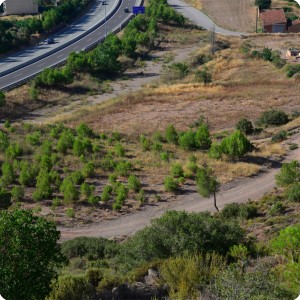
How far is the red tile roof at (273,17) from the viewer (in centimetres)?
7675

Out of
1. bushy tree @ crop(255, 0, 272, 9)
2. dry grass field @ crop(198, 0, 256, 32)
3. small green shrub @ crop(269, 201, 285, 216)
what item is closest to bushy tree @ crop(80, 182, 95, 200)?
small green shrub @ crop(269, 201, 285, 216)

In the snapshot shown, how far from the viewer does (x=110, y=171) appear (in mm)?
34906

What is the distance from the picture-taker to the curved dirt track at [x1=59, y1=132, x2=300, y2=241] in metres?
27.9

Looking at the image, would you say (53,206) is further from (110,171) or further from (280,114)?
(280,114)

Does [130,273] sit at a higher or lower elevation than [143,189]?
higher

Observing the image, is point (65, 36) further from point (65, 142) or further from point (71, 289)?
point (71, 289)

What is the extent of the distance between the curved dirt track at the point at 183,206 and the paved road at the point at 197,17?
45.3 meters

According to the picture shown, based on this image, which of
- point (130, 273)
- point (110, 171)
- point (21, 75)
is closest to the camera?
point (130, 273)

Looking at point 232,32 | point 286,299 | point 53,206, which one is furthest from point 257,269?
point 232,32

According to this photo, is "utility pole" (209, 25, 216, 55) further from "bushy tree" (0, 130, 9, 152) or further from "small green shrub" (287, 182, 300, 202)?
"small green shrub" (287, 182, 300, 202)

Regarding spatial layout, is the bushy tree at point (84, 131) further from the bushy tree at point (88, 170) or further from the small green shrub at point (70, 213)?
the small green shrub at point (70, 213)

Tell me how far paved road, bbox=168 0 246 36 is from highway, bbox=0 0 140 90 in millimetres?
8006

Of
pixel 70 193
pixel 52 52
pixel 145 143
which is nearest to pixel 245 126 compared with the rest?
pixel 145 143

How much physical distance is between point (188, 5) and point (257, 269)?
272 ft
